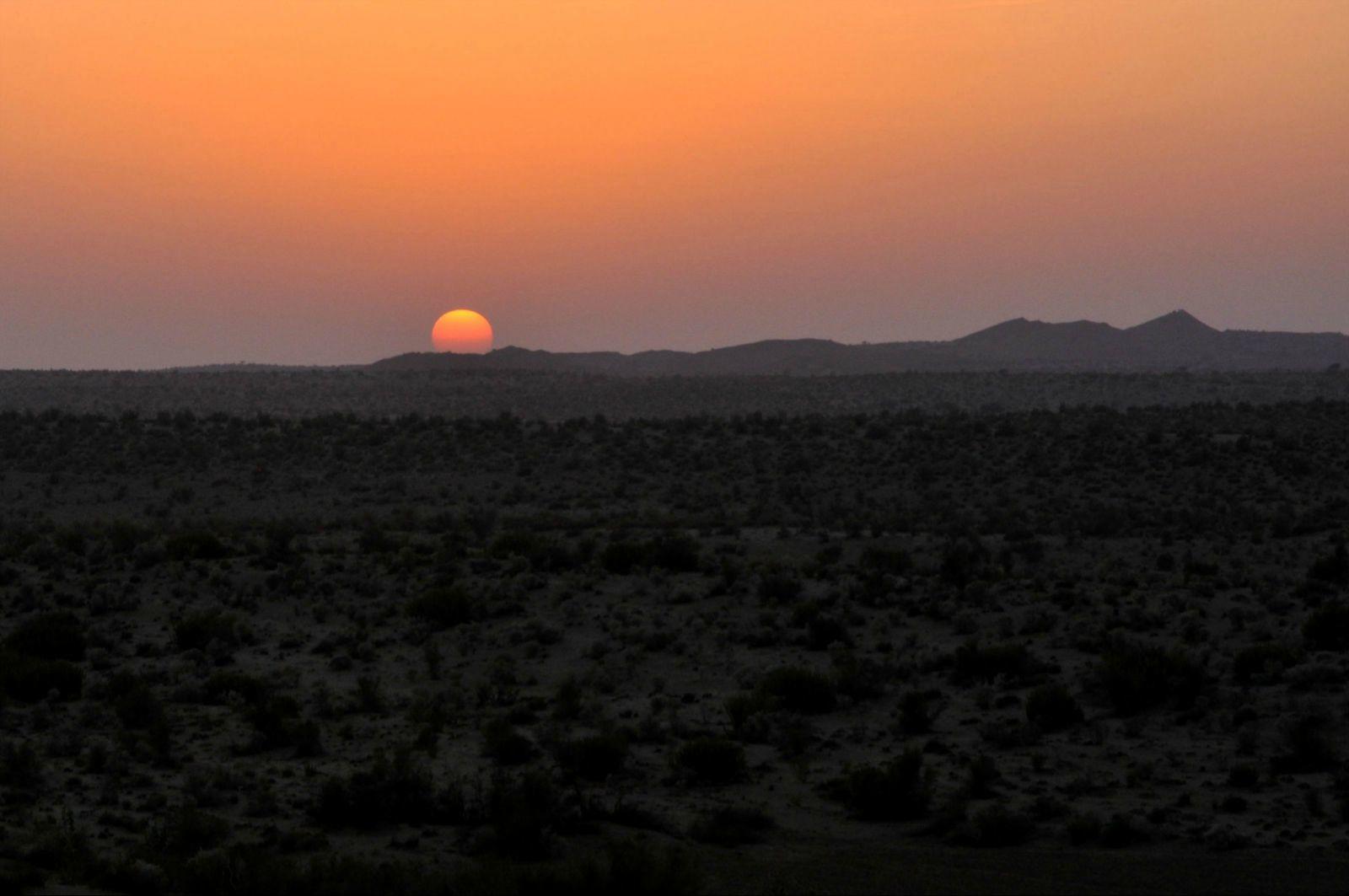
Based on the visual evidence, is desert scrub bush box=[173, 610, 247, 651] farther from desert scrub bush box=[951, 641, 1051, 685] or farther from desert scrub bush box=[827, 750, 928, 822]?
desert scrub bush box=[827, 750, 928, 822]

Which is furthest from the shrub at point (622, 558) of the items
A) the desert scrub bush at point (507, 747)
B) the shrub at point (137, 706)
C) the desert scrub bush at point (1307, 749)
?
the desert scrub bush at point (1307, 749)

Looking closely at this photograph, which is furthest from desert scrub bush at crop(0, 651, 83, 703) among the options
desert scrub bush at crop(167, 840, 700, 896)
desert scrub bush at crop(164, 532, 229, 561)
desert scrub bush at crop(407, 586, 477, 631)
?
desert scrub bush at crop(164, 532, 229, 561)

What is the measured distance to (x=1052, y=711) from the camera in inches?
730

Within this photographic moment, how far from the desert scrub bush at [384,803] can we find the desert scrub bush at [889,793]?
4353 millimetres

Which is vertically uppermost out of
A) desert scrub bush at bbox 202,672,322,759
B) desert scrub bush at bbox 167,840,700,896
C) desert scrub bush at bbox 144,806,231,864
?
desert scrub bush at bbox 167,840,700,896

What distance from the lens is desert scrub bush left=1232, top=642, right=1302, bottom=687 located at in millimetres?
19641

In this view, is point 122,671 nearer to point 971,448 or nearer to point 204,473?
point 204,473

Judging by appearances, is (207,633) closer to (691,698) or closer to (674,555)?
(691,698)

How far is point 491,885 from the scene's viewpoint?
11805mm

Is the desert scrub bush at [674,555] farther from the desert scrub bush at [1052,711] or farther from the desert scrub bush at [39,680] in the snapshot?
the desert scrub bush at [39,680]

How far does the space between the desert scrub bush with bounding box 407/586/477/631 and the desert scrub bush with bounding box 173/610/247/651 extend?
10.6 ft

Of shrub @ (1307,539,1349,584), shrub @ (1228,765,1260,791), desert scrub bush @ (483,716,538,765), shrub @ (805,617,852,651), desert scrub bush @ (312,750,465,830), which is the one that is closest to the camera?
desert scrub bush @ (312,750,465,830)

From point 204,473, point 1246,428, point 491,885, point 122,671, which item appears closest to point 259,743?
point 122,671

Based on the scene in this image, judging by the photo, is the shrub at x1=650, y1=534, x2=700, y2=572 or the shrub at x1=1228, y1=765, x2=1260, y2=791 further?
the shrub at x1=650, y1=534, x2=700, y2=572
